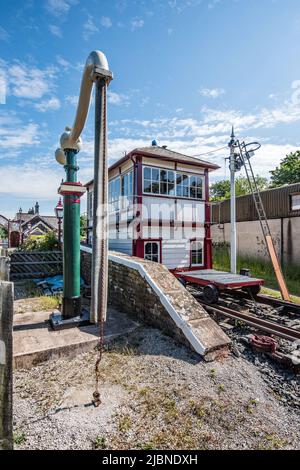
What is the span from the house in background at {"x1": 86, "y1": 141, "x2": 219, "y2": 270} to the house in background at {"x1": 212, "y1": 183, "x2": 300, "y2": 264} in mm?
1477

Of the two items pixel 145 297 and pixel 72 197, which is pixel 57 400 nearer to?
pixel 145 297

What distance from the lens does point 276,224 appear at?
46.6 ft

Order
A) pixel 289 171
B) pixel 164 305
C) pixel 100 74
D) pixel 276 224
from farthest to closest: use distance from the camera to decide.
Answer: pixel 289 171 < pixel 276 224 < pixel 164 305 < pixel 100 74

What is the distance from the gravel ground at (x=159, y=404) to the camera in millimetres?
2291

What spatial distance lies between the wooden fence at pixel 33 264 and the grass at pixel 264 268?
8886 mm

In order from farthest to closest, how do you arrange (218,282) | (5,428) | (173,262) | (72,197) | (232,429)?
(173,262), (218,282), (72,197), (232,429), (5,428)

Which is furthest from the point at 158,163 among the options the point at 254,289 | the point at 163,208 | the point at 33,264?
the point at 33,264

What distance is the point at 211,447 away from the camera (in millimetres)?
2201

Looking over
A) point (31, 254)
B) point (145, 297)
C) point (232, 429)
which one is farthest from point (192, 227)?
point (232, 429)

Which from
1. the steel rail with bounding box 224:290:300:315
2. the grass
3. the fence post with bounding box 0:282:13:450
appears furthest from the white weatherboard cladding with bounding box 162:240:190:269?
the fence post with bounding box 0:282:13:450

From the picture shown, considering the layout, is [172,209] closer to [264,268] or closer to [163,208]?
[163,208]

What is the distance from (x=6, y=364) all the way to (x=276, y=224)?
1511cm

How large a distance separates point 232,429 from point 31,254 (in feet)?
37.7
